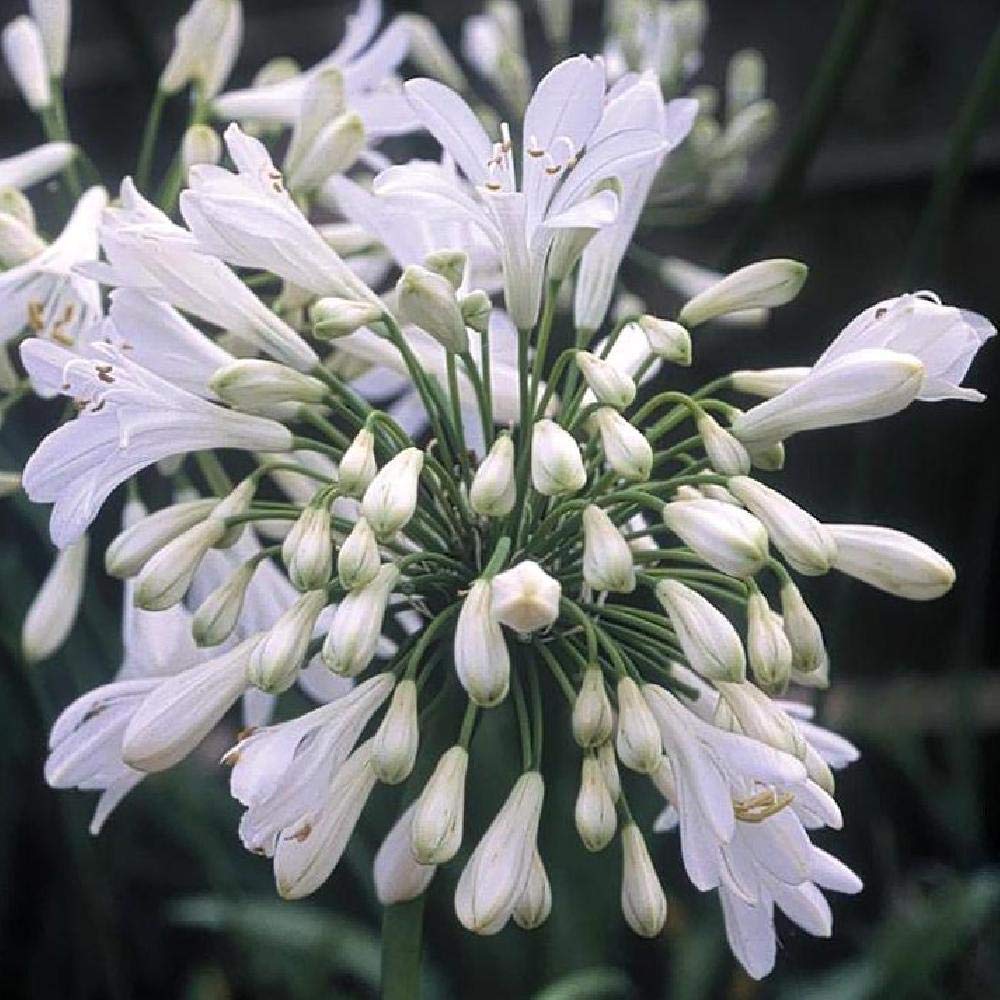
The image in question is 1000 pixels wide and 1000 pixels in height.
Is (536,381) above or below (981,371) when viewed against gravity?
above

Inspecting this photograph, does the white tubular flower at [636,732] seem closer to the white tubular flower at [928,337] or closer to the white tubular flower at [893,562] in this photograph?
the white tubular flower at [893,562]

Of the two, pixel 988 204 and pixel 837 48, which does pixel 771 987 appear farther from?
pixel 988 204

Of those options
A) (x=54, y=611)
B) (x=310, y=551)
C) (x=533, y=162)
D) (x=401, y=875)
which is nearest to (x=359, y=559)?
(x=310, y=551)

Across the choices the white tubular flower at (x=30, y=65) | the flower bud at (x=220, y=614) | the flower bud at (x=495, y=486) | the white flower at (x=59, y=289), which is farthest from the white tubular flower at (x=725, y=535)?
the white tubular flower at (x=30, y=65)

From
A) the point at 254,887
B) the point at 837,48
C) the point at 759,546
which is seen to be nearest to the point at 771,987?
the point at 254,887

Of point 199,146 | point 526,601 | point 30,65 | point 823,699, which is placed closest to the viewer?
point 526,601

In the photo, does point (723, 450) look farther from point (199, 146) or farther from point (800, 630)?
point (199, 146)
